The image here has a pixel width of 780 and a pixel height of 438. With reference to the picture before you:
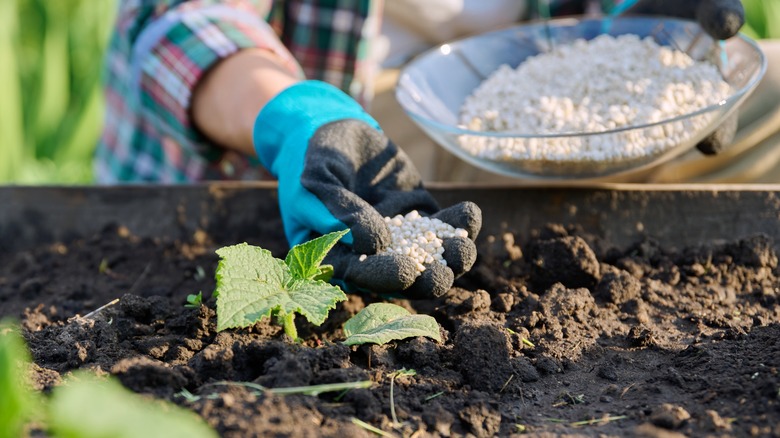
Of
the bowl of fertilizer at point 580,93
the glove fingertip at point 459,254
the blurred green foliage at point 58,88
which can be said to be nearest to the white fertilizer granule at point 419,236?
the glove fingertip at point 459,254

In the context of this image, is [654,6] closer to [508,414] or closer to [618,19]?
[618,19]

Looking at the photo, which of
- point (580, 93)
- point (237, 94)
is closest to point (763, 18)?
point (580, 93)

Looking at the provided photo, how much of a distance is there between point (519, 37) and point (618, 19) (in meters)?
0.26

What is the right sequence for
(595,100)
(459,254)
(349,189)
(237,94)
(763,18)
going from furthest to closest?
(763,18), (237,94), (595,100), (349,189), (459,254)

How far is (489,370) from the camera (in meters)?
1.26

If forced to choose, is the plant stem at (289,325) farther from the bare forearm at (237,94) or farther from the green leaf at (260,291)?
the bare forearm at (237,94)

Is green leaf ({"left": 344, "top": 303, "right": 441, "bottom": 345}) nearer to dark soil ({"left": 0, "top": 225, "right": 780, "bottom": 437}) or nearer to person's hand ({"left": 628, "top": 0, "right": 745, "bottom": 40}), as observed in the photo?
dark soil ({"left": 0, "top": 225, "right": 780, "bottom": 437})

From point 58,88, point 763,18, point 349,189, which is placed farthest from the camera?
point 58,88

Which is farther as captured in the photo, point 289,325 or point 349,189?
point 349,189

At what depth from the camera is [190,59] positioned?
6.75 ft

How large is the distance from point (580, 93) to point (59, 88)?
2.44 m

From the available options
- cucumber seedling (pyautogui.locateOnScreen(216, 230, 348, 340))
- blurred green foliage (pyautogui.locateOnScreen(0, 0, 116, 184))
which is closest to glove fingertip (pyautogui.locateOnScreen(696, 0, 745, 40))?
cucumber seedling (pyautogui.locateOnScreen(216, 230, 348, 340))

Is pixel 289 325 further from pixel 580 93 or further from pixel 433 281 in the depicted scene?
pixel 580 93

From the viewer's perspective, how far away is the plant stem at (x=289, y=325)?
1.32 m
